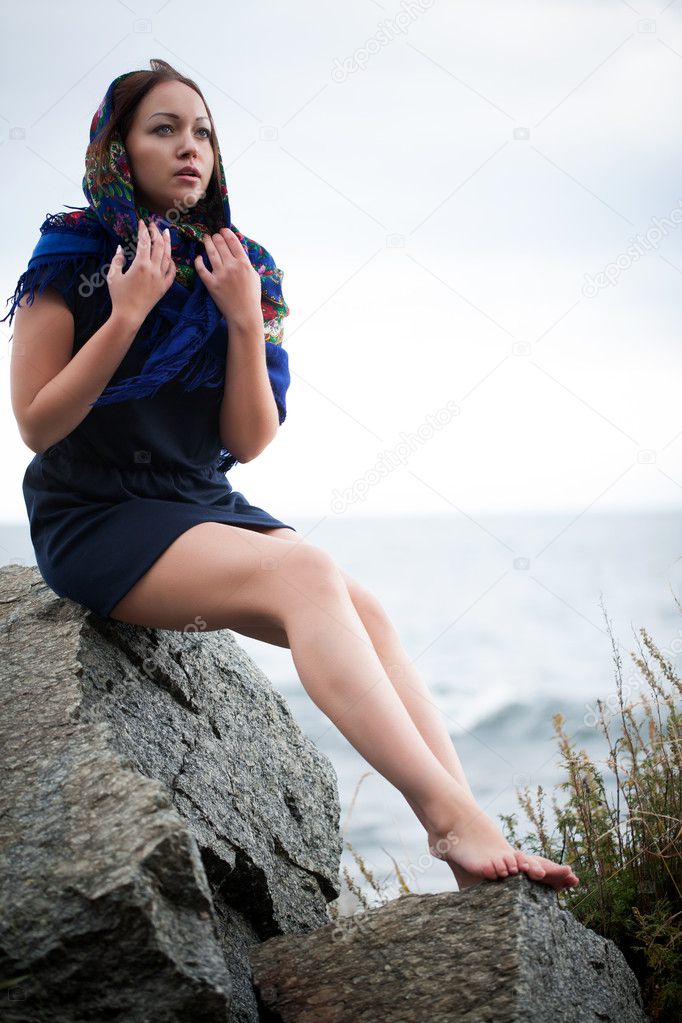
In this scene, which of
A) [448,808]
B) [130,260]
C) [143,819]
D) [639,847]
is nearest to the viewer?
[143,819]

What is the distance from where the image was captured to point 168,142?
2764mm

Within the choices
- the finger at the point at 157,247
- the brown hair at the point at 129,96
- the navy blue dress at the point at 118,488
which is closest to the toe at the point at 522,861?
the navy blue dress at the point at 118,488

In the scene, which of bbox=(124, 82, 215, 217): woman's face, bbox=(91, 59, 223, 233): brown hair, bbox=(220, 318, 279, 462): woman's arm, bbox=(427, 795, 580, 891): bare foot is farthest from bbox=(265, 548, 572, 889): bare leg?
bbox=(91, 59, 223, 233): brown hair

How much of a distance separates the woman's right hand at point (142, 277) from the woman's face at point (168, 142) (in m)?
0.27

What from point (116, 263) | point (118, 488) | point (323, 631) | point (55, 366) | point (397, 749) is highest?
point (116, 263)

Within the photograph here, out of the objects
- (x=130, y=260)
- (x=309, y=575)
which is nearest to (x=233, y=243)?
(x=130, y=260)

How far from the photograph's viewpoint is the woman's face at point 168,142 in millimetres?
2752

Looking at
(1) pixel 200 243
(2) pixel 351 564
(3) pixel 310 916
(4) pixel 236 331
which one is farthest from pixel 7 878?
(2) pixel 351 564

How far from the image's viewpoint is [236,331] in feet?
8.98

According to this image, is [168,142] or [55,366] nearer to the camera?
[55,366]

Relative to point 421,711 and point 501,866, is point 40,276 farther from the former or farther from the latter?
point 501,866

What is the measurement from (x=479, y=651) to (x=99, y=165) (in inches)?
637

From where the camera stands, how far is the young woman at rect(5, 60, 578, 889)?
225 cm

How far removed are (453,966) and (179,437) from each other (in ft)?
5.33
